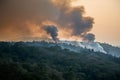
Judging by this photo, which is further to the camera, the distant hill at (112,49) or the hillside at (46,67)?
the distant hill at (112,49)

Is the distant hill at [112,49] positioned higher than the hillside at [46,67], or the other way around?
the distant hill at [112,49]

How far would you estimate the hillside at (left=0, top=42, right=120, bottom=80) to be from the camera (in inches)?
772

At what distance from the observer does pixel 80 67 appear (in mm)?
26547

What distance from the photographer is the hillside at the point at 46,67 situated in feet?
64.4

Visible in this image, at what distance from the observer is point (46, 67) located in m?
24.0

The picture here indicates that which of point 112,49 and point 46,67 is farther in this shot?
point 112,49

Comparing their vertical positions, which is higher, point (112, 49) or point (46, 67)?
point (112, 49)

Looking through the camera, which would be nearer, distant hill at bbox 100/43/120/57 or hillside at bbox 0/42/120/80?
hillside at bbox 0/42/120/80

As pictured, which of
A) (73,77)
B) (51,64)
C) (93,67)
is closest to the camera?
(73,77)

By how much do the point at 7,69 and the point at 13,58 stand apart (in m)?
8.74

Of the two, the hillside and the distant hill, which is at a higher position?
the distant hill

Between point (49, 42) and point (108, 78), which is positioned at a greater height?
point (49, 42)

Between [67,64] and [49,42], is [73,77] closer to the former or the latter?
[67,64]

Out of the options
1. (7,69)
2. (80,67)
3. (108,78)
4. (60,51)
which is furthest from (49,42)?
(7,69)
